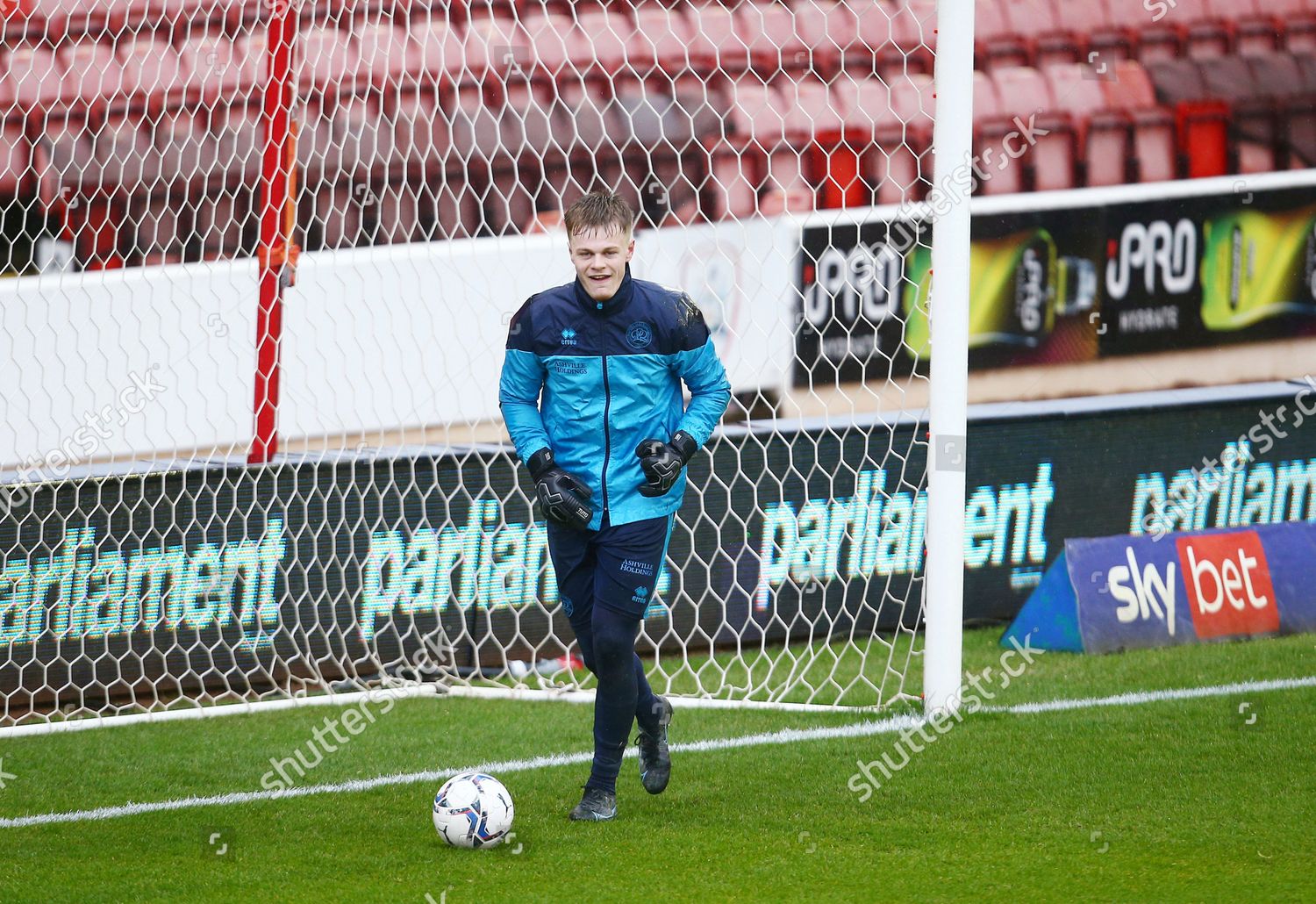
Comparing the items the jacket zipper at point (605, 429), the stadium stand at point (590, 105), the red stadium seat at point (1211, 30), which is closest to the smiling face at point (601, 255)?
the jacket zipper at point (605, 429)

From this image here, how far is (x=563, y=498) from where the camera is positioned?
3262 mm

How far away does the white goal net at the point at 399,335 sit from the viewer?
4953mm

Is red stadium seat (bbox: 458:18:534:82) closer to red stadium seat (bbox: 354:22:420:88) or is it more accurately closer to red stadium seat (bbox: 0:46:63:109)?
red stadium seat (bbox: 354:22:420:88)

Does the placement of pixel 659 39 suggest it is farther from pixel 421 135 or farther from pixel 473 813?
pixel 473 813

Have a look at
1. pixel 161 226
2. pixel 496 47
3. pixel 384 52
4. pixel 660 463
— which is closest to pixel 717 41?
pixel 496 47

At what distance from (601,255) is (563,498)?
0.54 metres

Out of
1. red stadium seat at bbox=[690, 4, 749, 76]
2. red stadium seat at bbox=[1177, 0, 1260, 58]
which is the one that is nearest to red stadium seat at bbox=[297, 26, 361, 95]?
red stadium seat at bbox=[690, 4, 749, 76]

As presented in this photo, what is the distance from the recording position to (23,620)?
474 centimetres

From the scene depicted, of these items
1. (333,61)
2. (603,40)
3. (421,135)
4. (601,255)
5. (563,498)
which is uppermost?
(603,40)

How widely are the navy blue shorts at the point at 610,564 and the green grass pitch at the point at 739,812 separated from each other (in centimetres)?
51

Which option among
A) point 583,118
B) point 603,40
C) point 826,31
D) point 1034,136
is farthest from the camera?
point 1034,136

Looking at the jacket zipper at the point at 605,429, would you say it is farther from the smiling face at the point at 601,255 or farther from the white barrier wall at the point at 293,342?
the white barrier wall at the point at 293,342

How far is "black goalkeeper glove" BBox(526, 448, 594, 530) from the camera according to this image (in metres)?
3.26

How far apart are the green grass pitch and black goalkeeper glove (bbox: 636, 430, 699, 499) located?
2.53ft
